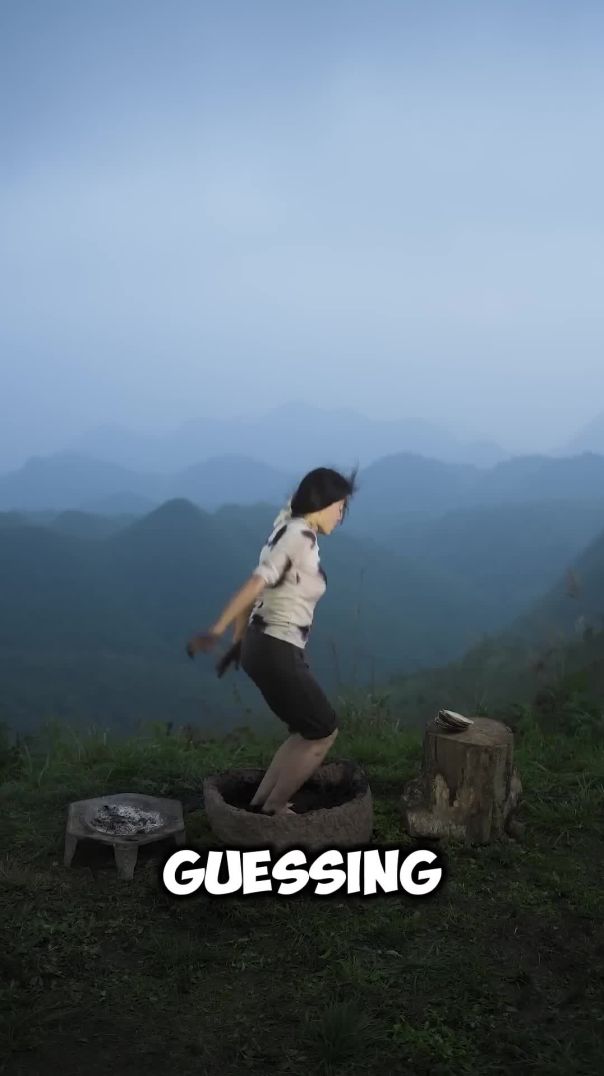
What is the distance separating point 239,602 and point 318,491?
2.68 ft

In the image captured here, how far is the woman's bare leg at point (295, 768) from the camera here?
4.50 meters

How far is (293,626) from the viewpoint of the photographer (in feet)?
14.6

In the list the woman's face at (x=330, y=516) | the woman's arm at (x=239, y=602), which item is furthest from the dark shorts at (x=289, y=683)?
the woman's face at (x=330, y=516)

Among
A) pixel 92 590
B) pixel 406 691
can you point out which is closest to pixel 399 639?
pixel 92 590

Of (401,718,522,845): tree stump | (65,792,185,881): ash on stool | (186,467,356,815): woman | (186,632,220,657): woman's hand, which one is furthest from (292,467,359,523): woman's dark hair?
(65,792,185,881): ash on stool

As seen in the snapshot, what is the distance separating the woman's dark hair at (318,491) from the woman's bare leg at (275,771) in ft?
4.02

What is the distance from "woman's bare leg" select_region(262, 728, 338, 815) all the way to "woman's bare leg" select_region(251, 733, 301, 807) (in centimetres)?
2

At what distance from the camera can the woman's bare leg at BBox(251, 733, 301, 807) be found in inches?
180

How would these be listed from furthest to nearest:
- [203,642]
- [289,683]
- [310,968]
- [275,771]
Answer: [275,771]
[289,683]
[203,642]
[310,968]

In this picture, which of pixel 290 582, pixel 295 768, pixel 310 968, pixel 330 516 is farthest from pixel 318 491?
pixel 310 968

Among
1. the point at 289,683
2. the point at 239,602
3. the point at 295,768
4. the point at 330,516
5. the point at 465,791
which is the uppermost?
the point at 330,516

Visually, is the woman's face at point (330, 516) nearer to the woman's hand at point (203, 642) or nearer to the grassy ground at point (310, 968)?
the woman's hand at point (203, 642)

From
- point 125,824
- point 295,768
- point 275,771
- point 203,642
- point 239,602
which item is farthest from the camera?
point 125,824

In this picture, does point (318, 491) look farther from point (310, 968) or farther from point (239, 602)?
point (310, 968)
